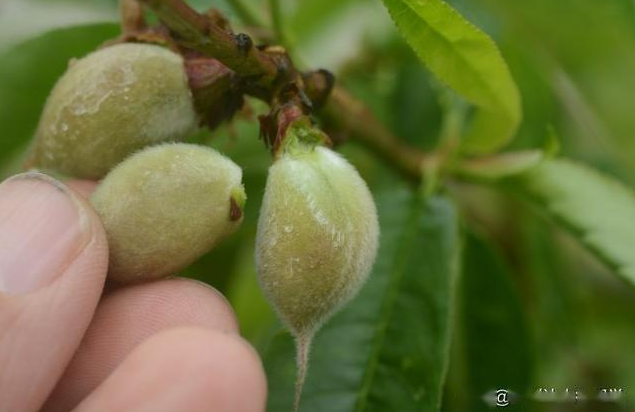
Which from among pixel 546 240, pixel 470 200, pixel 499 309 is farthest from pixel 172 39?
pixel 470 200

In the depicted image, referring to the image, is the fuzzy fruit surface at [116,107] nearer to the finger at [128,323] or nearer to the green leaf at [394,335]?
the finger at [128,323]

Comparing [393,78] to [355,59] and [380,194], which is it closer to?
[355,59]

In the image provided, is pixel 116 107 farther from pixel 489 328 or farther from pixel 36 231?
pixel 489 328

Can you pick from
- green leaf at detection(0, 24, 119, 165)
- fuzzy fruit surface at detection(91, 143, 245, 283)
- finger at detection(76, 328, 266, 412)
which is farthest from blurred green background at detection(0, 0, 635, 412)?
finger at detection(76, 328, 266, 412)

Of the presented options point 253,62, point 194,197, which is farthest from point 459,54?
point 194,197

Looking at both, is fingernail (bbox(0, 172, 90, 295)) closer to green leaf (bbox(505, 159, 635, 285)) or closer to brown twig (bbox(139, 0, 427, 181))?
brown twig (bbox(139, 0, 427, 181))

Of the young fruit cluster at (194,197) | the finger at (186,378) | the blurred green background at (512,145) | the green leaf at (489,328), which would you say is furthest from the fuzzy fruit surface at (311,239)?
the green leaf at (489,328)
